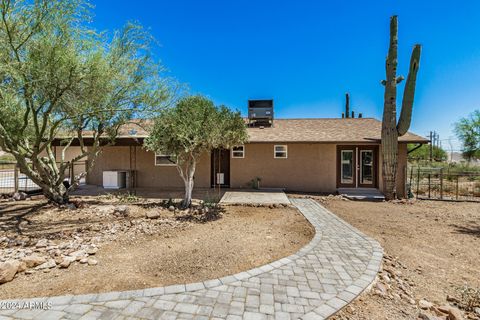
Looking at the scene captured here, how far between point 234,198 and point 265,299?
6190 millimetres

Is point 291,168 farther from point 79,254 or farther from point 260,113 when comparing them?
point 79,254

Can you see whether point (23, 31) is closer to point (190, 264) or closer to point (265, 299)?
point (190, 264)

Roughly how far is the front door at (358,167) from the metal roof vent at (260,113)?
168 inches

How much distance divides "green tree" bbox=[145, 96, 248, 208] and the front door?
21.1 feet

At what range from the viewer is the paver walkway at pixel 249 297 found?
8.24 ft

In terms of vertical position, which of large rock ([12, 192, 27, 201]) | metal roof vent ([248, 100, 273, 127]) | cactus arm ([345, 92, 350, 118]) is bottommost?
large rock ([12, 192, 27, 201])

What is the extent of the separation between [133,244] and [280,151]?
8374 millimetres

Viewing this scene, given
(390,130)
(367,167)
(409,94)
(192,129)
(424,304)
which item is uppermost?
(409,94)

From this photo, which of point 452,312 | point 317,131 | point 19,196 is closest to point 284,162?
point 317,131

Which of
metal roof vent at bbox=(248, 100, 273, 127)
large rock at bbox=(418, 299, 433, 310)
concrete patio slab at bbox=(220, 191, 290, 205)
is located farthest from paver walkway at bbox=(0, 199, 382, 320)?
metal roof vent at bbox=(248, 100, 273, 127)

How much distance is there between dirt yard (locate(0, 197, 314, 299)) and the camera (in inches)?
126

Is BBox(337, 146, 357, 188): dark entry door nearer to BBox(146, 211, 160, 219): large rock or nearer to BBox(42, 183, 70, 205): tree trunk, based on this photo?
BBox(146, 211, 160, 219): large rock

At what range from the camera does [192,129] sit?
6316 millimetres

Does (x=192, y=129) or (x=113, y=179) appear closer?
(x=192, y=129)
